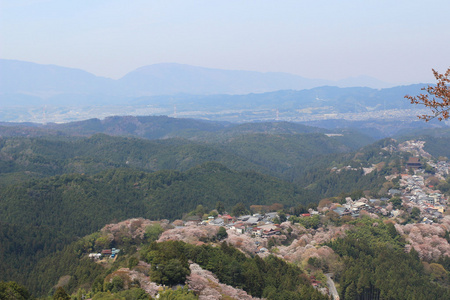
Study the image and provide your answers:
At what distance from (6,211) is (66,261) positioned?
113ft

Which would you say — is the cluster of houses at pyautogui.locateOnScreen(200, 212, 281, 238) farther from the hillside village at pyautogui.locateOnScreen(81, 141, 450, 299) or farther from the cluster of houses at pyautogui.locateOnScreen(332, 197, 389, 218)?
the cluster of houses at pyautogui.locateOnScreen(332, 197, 389, 218)

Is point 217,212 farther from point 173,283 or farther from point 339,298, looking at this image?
point 173,283

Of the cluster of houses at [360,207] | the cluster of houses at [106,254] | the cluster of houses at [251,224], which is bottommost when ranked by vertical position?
the cluster of houses at [360,207]

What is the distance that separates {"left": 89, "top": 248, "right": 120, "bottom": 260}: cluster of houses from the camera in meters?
63.7

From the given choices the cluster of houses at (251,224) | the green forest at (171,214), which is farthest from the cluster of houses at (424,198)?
the cluster of houses at (251,224)

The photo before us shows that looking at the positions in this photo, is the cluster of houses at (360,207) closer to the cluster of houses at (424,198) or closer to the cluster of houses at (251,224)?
the cluster of houses at (424,198)

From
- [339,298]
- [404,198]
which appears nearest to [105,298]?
[339,298]

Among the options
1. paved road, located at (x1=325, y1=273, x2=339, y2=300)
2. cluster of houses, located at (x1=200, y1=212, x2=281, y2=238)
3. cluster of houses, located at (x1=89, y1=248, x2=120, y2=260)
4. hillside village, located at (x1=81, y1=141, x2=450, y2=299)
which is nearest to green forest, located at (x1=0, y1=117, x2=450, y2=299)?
paved road, located at (x1=325, y1=273, x2=339, y2=300)

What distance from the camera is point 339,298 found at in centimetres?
5434

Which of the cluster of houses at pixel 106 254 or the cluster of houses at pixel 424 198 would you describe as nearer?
the cluster of houses at pixel 106 254

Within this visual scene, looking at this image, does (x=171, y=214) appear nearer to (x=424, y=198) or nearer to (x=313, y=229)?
(x=313, y=229)

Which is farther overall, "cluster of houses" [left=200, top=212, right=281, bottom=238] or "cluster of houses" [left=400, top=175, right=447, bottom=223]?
"cluster of houses" [left=400, top=175, right=447, bottom=223]

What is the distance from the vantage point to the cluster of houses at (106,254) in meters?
63.7

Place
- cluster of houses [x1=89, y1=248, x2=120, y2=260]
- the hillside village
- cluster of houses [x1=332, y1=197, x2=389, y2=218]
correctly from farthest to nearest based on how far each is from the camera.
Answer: cluster of houses [x1=332, y1=197, x2=389, y2=218]
cluster of houses [x1=89, y1=248, x2=120, y2=260]
the hillside village
